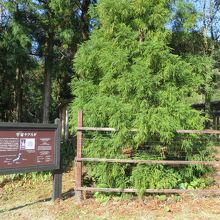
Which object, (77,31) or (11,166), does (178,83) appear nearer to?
(11,166)

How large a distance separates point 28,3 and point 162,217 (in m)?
9.41

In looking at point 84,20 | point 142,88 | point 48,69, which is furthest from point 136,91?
point 48,69

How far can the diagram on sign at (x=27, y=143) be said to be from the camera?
23.8 feet

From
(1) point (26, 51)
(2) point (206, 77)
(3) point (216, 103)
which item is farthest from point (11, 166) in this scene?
(3) point (216, 103)

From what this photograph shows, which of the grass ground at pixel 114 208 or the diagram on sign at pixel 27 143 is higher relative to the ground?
the diagram on sign at pixel 27 143

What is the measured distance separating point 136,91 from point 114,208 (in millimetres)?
2328

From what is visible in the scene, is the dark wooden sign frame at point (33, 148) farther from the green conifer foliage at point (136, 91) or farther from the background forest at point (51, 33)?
the background forest at point (51, 33)

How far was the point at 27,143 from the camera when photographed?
7320 mm

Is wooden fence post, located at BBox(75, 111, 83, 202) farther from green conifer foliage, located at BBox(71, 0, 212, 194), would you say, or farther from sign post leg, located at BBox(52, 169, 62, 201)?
sign post leg, located at BBox(52, 169, 62, 201)

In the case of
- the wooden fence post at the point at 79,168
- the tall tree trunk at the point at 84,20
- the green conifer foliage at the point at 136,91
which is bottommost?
the wooden fence post at the point at 79,168

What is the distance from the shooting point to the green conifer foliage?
7.50m

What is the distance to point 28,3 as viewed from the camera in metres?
13.2

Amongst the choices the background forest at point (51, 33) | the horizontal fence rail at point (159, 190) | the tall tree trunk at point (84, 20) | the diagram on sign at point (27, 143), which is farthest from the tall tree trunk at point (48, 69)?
the horizontal fence rail at point (159, 190)

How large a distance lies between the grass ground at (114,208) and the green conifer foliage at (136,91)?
1.22 feet
